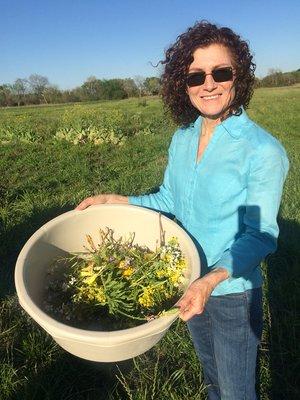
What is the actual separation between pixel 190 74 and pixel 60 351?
78.3 inches

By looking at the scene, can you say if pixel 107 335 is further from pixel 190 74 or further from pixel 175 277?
pixel 190 74

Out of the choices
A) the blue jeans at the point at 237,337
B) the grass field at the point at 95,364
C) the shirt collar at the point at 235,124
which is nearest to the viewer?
the shirt collar at the point at 235,124

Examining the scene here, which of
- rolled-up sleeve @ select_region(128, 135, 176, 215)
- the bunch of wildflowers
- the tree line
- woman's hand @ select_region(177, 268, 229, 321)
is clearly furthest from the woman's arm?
the tree line

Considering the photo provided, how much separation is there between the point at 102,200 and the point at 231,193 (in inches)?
27.4

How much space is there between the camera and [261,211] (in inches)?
65.4

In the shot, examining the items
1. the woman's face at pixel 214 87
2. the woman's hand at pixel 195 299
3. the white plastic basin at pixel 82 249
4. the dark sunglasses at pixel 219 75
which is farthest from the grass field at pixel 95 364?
the dark sunglasses at pixel 219 75

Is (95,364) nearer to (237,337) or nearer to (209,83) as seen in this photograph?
(237,337)

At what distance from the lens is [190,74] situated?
77.4 inches

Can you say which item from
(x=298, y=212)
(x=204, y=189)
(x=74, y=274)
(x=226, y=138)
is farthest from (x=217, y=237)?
(x=298, y=212)

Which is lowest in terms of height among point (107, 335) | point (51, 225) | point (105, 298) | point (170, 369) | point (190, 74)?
point (170, 369)

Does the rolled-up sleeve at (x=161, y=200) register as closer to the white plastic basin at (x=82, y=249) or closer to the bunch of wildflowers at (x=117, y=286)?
the white plastic basin at (x=82, y=249)

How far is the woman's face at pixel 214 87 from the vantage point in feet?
6.15

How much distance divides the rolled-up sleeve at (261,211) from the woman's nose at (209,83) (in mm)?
391

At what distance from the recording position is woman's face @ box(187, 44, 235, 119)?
6.15 feet
